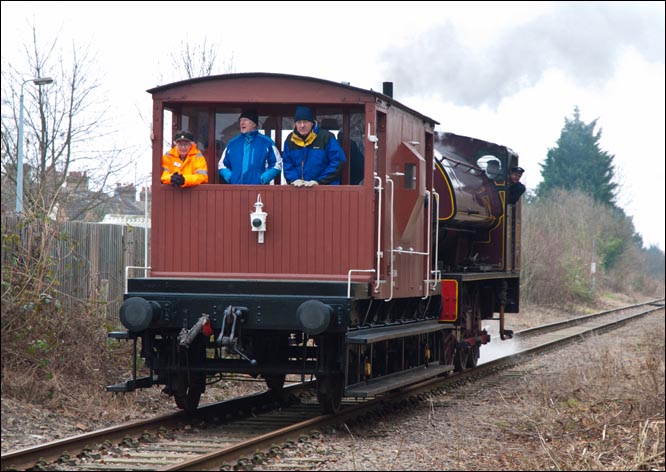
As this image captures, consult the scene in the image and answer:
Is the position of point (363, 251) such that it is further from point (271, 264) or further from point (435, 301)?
point (435, 301)

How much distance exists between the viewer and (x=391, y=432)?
9961mm

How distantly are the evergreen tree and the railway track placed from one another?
59.4m

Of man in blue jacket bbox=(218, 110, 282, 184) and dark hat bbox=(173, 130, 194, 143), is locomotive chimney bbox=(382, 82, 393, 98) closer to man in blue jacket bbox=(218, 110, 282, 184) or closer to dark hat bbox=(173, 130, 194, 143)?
man in blue jacket bbox=(218, 110, 282, 184)

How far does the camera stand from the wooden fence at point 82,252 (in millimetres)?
11141

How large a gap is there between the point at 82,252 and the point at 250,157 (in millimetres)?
4095

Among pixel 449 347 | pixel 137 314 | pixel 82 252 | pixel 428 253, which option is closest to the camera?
pixel 137 314

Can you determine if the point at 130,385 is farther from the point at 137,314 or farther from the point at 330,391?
the point at 330,391

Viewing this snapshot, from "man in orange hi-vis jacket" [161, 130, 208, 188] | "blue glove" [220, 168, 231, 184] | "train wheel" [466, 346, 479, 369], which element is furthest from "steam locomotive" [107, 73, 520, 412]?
"train wheel" [466, 346, 479, 369]

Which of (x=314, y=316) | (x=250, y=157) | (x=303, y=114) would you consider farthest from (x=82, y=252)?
(x=314, y=316)

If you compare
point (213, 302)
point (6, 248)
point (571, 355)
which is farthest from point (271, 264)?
point (571, 355)

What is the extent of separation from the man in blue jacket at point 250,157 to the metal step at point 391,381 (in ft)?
7.34

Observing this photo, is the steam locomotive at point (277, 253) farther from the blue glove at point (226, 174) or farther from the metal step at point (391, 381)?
the blue glove at point (226, 174)

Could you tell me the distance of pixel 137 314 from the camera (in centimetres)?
920

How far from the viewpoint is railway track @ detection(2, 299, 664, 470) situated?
25.3ft
